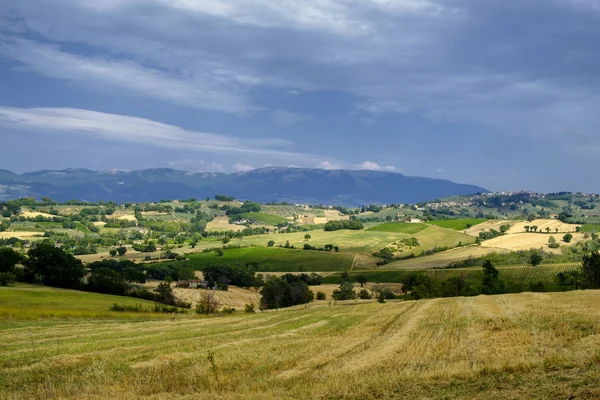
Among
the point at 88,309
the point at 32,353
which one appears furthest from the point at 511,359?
the point at 88,309

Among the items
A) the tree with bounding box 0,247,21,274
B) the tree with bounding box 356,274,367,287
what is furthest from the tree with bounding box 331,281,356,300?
the tree with bounding box 0,247,21,274

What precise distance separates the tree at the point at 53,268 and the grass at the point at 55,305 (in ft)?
65.3

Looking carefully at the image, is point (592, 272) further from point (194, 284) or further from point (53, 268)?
point (53, 268)

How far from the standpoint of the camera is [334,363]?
23219 millimetres

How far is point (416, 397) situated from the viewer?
15922 millimetres

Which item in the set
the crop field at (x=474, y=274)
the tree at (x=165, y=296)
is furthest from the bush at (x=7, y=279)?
the crop field at (x=474, y=274)

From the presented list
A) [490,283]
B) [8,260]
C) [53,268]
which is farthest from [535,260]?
[8,260]

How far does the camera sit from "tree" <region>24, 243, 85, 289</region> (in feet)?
360

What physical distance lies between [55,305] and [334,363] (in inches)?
2416

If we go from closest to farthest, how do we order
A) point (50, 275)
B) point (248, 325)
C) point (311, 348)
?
point (311, 348), point (248, 325), point (50, 275)

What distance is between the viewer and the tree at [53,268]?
10975 cm

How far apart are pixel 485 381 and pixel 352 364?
21.1 feet

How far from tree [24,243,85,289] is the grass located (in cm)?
1990

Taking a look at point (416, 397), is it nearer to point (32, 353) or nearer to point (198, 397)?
point (198, 397)
